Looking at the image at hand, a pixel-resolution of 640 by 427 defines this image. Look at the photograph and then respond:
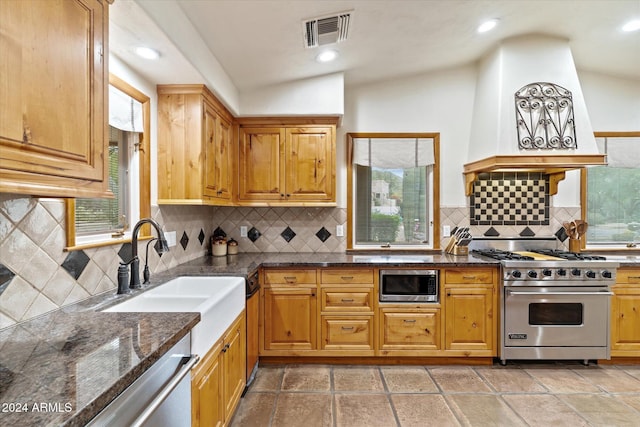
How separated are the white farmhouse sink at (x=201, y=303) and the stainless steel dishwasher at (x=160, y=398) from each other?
0.45 ft

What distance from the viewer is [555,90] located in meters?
2.97

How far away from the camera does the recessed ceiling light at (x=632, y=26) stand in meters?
2.65

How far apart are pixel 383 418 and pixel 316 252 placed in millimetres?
1651

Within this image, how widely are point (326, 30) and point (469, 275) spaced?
2268mm

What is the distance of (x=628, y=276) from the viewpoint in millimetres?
2896

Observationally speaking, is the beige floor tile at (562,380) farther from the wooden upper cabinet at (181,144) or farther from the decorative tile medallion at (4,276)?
the decorative tile medallion at (4,276)

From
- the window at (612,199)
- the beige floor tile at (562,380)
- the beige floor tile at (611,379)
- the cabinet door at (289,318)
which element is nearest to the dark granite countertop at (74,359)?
the cabinet door at (289,318)

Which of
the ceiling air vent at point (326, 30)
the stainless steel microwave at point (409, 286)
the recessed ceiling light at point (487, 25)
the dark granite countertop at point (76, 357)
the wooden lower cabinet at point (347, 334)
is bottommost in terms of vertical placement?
the wooden lower cabinet at point (347, 334)

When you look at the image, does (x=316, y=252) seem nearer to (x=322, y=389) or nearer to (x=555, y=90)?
(x=322, y=389)

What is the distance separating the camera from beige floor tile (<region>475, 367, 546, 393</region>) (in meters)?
2.48

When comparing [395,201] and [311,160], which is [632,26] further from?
[311,160]

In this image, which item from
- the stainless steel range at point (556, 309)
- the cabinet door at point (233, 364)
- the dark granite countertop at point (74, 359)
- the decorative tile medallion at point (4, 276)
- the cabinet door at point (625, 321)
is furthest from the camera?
the cabinet door at point (625, 321)

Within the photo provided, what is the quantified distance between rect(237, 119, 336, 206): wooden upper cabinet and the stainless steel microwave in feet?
2.85

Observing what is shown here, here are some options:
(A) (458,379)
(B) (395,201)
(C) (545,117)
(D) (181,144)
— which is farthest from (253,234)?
(C) (545,117)
